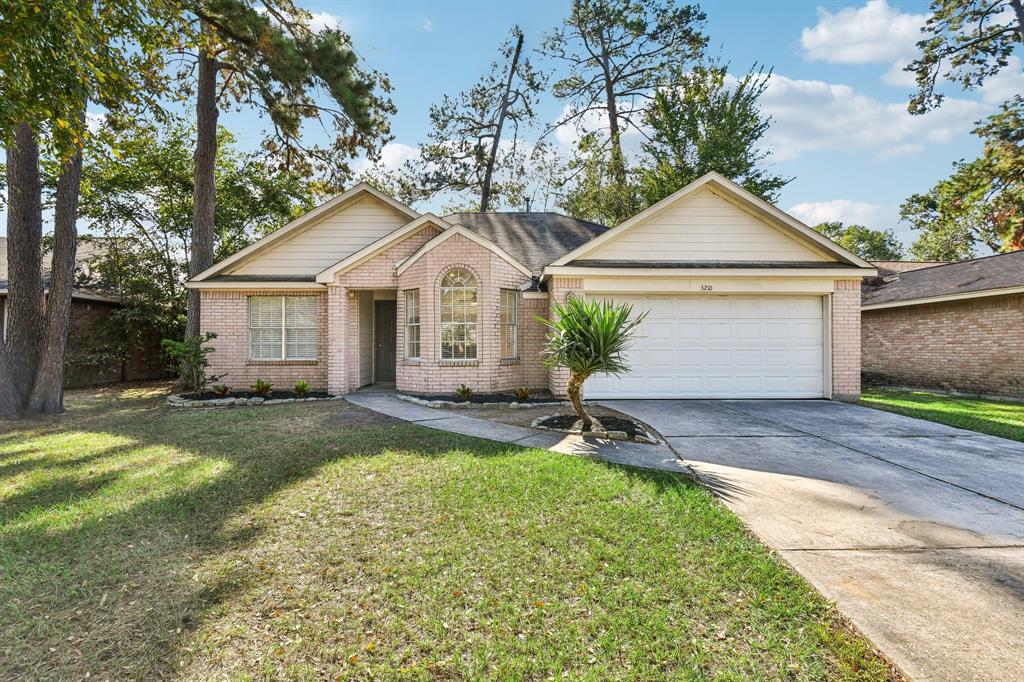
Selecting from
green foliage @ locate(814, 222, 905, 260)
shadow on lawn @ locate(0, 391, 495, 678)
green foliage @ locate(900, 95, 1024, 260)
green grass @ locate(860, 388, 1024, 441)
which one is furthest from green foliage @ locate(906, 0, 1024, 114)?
green foliage @ locate(814, 222, 905, 260)

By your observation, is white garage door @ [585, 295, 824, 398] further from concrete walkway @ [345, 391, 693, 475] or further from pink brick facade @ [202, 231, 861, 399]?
concrete walkway @ [345, 391, 693, 475]

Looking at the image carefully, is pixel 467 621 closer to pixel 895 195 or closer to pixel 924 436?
pixel 924 436

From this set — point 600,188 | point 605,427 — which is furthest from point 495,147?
point 605,427

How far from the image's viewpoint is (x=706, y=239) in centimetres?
1043

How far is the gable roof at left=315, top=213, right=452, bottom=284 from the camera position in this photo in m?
10.9

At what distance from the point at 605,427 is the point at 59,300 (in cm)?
1159

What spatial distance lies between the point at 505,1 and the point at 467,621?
1907 centimetres

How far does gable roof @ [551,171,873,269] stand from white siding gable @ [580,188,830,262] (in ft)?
0.42

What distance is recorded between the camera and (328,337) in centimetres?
1119

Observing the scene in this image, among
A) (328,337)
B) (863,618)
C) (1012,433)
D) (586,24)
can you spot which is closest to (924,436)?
(1012,433)

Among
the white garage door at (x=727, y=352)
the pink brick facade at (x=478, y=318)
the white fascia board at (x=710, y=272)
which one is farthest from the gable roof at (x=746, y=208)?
the pink brick facade at (x=478, y=318)

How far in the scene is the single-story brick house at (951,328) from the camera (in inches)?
452

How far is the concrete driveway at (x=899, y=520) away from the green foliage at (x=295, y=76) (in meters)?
11.6

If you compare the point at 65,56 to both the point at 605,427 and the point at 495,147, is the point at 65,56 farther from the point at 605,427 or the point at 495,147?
the point at 495,147
